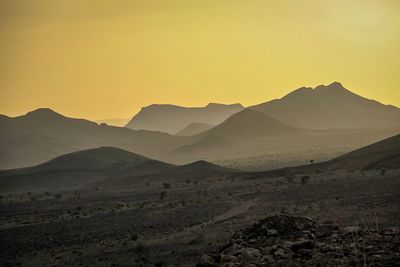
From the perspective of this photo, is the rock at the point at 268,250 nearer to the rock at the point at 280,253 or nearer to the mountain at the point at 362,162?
the rock at the point at 280,253

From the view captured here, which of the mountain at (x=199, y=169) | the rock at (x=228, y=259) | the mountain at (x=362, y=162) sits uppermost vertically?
the mountain at (x=199, y=169)

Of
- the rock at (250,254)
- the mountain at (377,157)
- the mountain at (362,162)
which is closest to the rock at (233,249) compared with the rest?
the rock at (250,254)

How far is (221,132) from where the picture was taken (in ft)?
578

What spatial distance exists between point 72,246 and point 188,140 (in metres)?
156

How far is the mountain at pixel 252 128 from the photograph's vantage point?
17088 centimetres

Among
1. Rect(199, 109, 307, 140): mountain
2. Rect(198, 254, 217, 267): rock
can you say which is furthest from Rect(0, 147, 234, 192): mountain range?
Rect(199, 109, 307, 140): mountain

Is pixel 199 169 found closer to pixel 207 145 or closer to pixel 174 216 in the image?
pixel 174 216

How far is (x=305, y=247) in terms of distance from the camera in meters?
14.4

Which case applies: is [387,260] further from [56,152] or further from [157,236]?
[56,152]

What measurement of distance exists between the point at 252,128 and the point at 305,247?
161263 millimetres

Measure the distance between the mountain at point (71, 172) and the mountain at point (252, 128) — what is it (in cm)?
6854

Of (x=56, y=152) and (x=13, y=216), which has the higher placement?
(x=56, y=152)

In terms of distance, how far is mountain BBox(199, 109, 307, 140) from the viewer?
561ft

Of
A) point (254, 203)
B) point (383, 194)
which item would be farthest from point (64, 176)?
point (383, 194)
